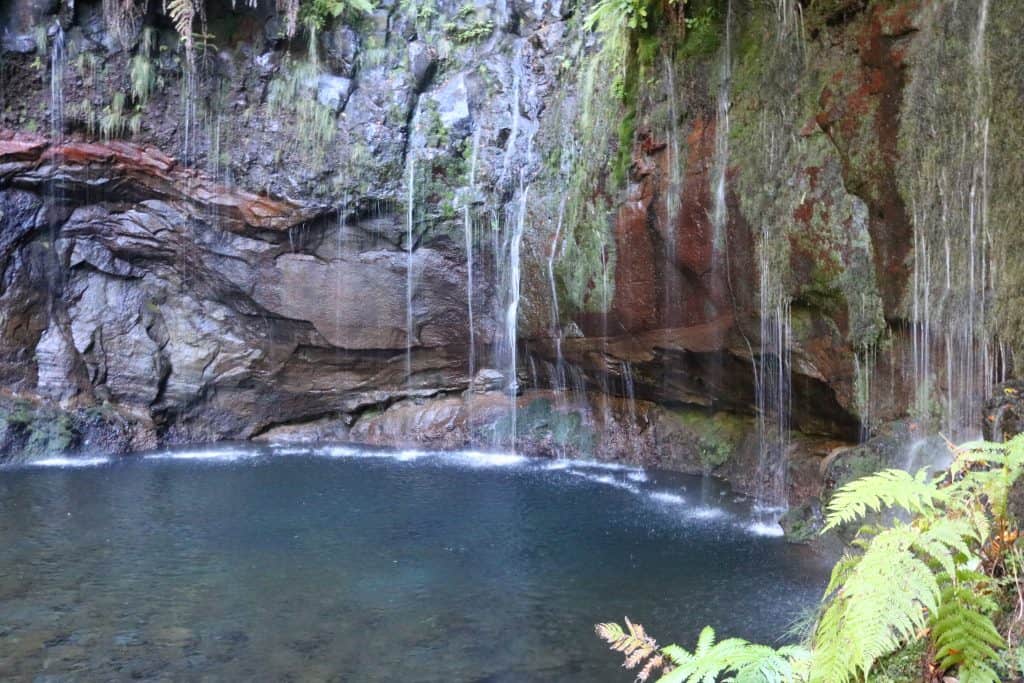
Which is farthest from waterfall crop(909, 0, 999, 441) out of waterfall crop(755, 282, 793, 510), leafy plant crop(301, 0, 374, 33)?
leafy plant crop(301, 0, 374, 33)

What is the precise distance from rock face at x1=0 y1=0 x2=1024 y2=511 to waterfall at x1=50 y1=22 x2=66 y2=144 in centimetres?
8

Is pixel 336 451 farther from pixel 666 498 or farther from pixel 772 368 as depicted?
pixel 772 368

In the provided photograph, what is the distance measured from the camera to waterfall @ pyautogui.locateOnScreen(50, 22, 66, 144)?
460 inches

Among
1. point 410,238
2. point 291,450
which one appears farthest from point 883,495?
point 291,450

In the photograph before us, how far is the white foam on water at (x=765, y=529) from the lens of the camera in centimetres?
817

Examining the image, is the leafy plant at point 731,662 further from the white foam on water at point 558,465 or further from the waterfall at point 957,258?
the white foam on water at point 558,465

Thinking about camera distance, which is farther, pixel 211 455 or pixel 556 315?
pixel 211 455

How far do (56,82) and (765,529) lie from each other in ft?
38.3

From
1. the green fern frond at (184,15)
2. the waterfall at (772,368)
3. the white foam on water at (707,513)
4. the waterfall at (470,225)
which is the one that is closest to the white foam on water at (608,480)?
the white foam on water at (707,513)

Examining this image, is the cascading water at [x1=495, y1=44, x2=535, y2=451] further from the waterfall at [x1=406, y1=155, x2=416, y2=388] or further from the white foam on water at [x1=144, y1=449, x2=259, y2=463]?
the white foam on water at [x1=144, y1=449, x2=259, y2=463]

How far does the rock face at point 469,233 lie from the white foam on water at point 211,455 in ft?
2.86

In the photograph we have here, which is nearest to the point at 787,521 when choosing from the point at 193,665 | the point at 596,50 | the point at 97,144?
the point at 193,665

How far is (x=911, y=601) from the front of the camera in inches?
80.9

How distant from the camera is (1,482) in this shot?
10.5 metres
